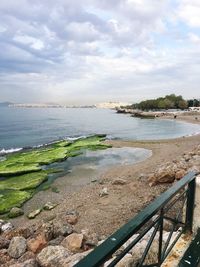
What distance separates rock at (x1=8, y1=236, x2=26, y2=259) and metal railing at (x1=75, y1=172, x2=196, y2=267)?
6358mm

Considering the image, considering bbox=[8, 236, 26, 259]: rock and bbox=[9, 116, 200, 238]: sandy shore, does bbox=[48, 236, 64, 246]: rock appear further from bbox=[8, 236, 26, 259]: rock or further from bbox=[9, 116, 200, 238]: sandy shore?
bbox=[9, 116, 200, 238]: sandy shore

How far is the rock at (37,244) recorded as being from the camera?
1019 centimetres

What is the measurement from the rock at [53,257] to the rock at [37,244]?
4.77ft

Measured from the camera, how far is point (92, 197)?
16.7 metres

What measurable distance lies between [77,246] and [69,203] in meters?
6.97

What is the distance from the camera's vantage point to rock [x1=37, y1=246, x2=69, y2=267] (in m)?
8.38

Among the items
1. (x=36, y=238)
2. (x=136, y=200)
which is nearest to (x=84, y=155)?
(x=136, y=200)

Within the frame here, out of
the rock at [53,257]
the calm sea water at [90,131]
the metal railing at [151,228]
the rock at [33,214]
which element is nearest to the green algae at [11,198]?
the rock at [33,214]


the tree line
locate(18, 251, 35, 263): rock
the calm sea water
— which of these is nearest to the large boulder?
locate(18, 251, 35, 263): rock

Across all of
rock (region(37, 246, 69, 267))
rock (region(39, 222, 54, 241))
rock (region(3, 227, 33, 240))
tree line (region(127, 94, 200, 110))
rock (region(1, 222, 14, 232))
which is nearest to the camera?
rock (region(37, 246, 69, 267))

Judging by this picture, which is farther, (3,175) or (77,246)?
(3,175)

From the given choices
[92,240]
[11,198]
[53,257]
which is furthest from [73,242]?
[11,198]

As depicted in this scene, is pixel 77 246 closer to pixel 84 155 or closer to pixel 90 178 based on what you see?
pixel 90 178

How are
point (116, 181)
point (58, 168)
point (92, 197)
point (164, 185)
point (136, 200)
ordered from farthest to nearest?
1. point (58, 168)
2. point (116, 181)
3. point (92, 197)
4. point (164, 185)
5. point (136, 200)
